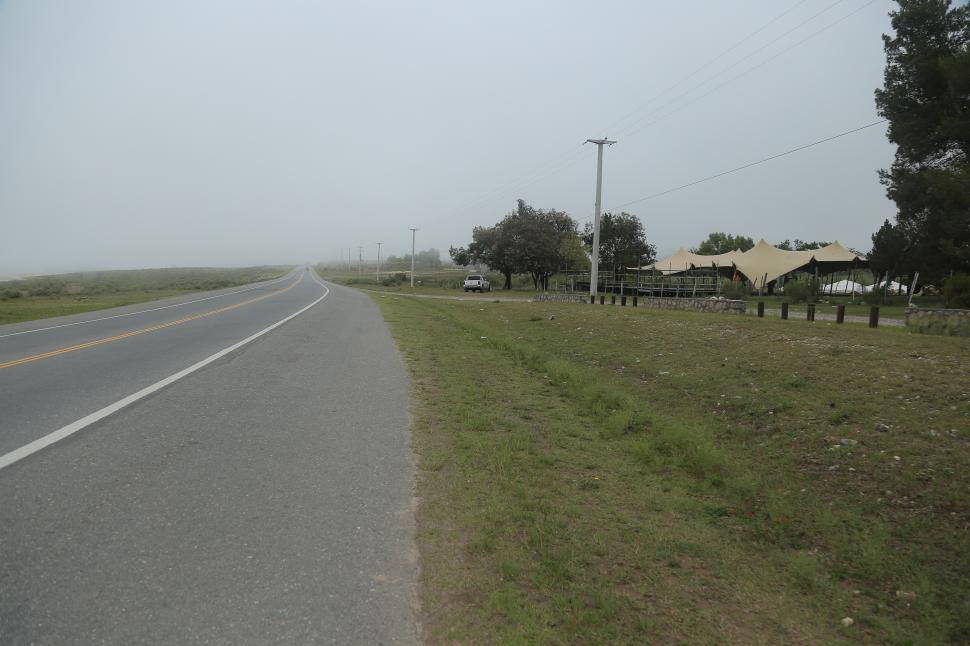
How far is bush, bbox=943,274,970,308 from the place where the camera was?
21078mm

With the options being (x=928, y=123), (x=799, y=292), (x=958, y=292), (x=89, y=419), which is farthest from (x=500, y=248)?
(x=89, y=419)

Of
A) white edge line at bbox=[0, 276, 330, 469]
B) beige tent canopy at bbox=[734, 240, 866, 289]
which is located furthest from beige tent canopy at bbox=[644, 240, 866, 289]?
white edge line at bbox=[0, 276, 330, 469]

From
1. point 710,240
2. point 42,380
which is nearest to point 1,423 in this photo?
point 42,380

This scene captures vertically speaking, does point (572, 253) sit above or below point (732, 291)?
above

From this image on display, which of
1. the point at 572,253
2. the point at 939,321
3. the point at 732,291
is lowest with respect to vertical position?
the point at 939,321

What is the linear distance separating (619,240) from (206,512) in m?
79.3

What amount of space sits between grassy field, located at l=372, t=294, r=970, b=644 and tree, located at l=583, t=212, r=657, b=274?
69.2 meters

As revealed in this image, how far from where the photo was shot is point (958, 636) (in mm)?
3234

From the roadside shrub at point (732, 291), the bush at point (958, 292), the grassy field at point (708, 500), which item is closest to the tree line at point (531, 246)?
the roadside shrub at point (732, 291)

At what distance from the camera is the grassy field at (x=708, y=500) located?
10.3 feet

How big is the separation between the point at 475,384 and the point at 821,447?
4.86 metres

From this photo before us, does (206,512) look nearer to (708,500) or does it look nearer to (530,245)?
(708,500)

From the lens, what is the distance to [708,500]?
16.4 feet

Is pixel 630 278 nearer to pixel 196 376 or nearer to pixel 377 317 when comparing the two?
pixel 377 317
